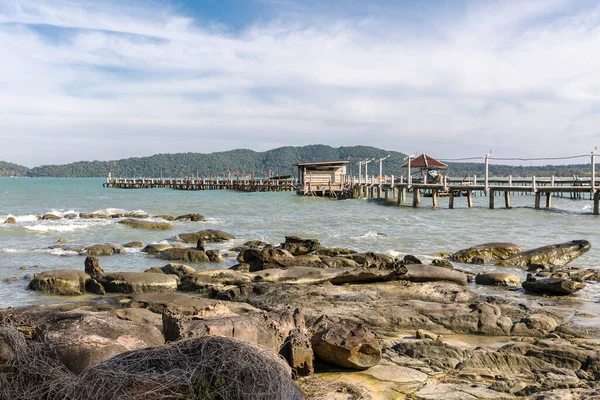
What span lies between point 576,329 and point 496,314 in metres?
1.19

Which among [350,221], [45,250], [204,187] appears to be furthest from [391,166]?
[45,250]

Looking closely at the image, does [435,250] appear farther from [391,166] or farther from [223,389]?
[391,166]

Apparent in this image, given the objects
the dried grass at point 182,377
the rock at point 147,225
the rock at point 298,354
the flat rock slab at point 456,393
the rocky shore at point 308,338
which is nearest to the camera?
the dried grass at point 182,377

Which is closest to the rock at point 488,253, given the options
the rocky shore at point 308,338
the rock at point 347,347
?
the rocky shore at point 308,338

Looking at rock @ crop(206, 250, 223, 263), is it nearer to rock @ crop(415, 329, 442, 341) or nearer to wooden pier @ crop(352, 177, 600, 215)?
rock @ crop(415, 329, 442, 341)

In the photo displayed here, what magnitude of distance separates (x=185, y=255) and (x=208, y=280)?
16.2 feet

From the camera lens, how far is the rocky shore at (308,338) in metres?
4.14

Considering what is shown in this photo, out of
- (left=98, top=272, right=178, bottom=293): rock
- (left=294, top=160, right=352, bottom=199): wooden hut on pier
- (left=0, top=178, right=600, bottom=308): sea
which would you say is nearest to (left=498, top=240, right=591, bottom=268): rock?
(left=0, top=178, right=600, bottom=308): sea

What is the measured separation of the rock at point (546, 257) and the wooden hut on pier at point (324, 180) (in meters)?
40.6

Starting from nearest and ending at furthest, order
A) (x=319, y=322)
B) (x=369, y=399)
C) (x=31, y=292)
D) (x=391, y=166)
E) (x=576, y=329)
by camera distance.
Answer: (x=369, y=399) < (x=319, y=322) < (x=576, y=329) < (x=31, y=292) < (x=391, y=166)

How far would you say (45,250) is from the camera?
63.5ft

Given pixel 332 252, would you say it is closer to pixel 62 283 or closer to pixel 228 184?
pixel 62 283

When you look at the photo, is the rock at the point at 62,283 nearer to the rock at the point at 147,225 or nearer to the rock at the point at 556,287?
the rock at the point at 556,287

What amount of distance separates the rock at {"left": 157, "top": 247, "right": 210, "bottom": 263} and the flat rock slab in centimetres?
1162
